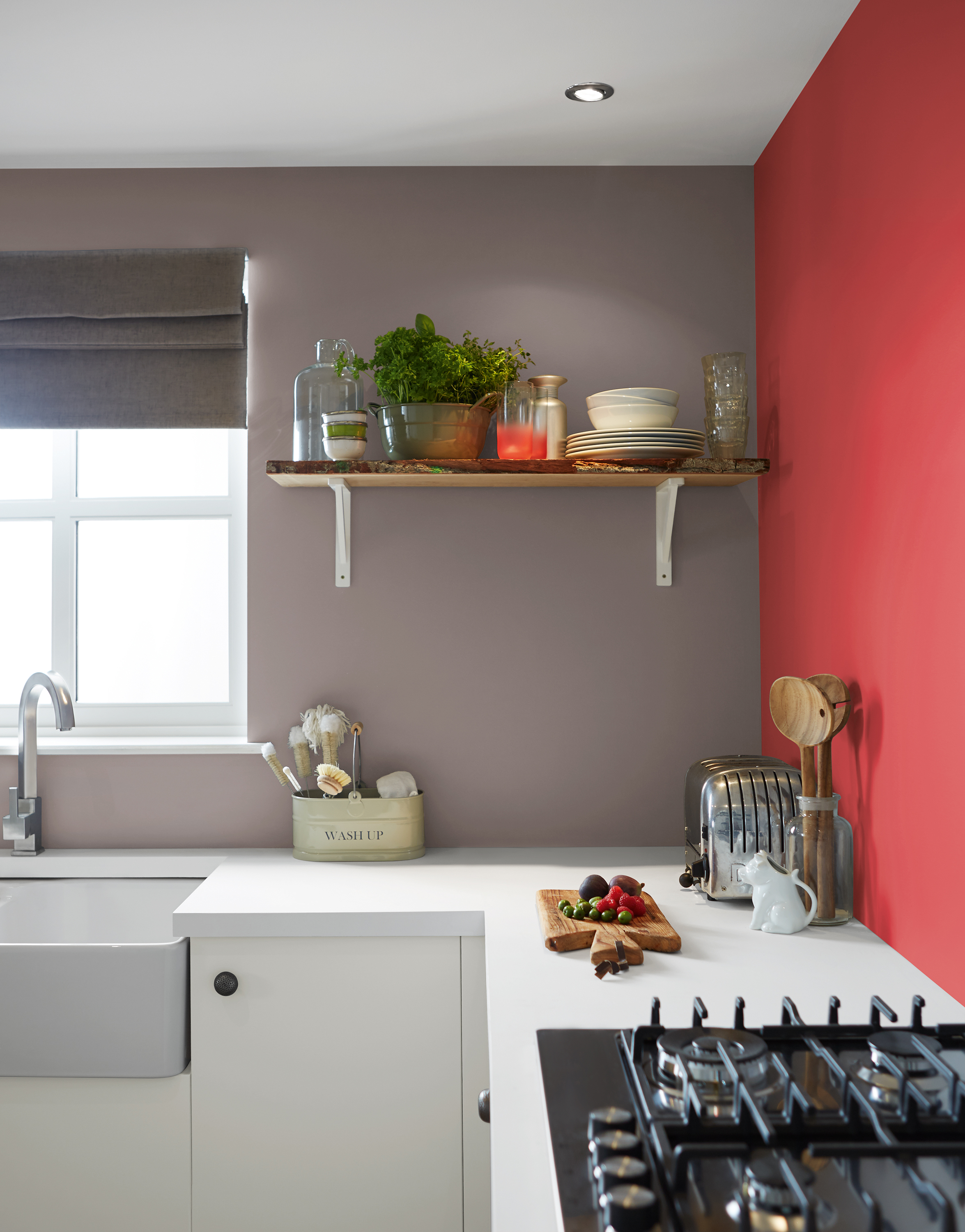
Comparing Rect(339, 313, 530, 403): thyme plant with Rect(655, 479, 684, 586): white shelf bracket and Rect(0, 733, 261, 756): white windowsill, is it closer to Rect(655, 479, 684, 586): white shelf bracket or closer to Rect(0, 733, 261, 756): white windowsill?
Rect(655, 479, 684, 586): white shelf bracket

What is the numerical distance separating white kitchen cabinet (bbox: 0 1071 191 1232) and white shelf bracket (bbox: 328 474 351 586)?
1084mm

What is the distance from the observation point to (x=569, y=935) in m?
1.55

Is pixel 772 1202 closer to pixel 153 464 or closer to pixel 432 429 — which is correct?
pixel 432 429

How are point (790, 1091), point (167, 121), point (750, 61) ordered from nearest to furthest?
1. point (790, 1091)
2. point (750, 61)
3. point (167, 121)

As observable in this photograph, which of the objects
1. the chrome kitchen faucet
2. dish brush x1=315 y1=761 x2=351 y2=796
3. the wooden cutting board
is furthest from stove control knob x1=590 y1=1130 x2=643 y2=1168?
the chrome kitchen faucet

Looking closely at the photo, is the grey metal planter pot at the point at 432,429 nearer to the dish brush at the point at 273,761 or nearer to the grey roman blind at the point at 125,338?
the grey roman blind at the point at 125,338

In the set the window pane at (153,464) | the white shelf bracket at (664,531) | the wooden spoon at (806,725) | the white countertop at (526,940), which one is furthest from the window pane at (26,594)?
the wooden spoon at (806,725)

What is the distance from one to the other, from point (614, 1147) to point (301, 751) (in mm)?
1527

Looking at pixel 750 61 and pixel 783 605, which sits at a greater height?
pixel 750 61

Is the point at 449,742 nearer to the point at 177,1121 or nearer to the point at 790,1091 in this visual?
the point at 177,1121

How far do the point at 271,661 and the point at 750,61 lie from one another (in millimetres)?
1602

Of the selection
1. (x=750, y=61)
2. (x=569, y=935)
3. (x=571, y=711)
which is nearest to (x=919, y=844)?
(x=569, y=935)

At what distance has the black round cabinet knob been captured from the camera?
175 centimetres

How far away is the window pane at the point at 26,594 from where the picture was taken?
2523 mm
